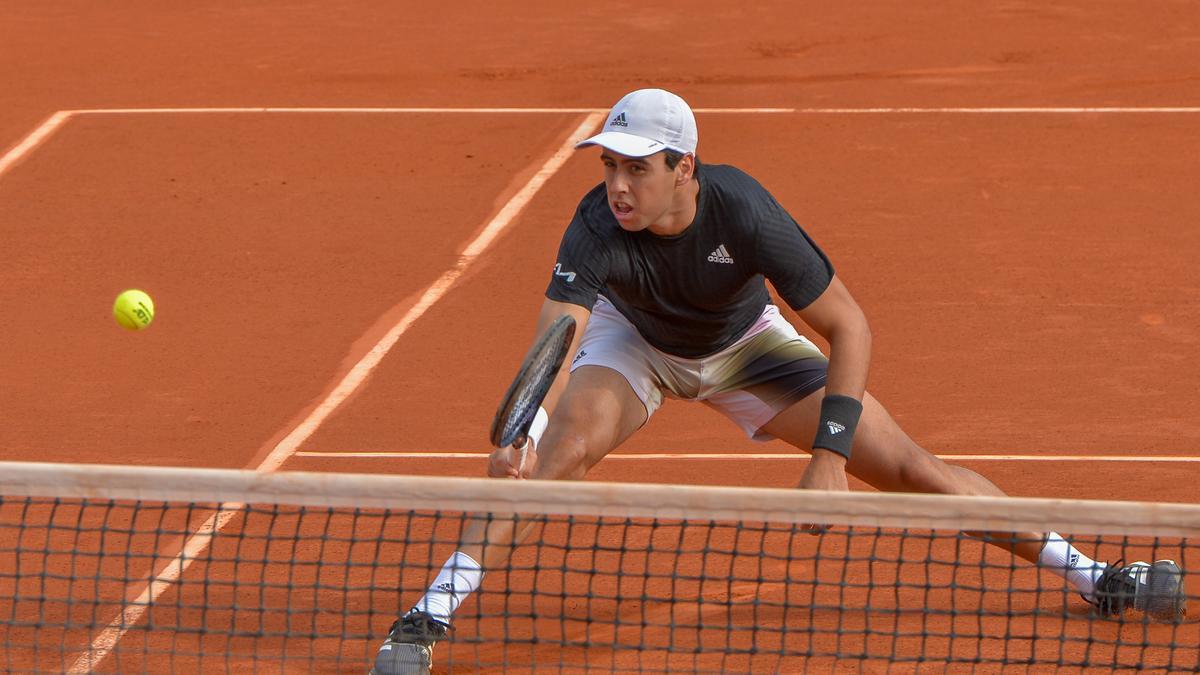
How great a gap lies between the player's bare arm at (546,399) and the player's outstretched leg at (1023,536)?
1.02 metres

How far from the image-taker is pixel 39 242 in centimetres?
1152

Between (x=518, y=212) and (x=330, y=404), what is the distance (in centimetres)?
352

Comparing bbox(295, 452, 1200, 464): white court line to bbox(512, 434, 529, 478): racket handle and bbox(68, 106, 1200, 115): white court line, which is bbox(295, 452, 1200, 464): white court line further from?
bbox(68, 106, 1200, 115): white court line

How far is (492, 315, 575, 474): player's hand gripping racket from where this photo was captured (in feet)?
16.8

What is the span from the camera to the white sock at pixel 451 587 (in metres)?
5.56

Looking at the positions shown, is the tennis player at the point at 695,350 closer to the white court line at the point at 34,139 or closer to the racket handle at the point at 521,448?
the racket handle at the point at 521,448

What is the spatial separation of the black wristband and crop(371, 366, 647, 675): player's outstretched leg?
2.50 ft

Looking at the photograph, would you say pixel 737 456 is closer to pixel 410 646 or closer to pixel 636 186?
pixel 636 186

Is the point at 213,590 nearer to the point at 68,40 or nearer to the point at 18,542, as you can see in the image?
the point at 18,542

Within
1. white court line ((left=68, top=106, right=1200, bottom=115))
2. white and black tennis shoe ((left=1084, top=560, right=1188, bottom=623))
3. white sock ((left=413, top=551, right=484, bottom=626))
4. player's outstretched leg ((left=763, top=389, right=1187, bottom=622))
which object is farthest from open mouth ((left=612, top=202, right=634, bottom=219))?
white court line ((left=68, top=106, right=1200, bottom=115))

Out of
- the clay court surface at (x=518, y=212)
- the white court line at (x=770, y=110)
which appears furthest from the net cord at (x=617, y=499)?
the white court line at (x=770, y=110)

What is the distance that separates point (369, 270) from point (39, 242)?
241 centimetres

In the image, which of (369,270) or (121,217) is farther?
(121,217)

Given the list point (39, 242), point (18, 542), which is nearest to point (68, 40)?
point (39, 242)
